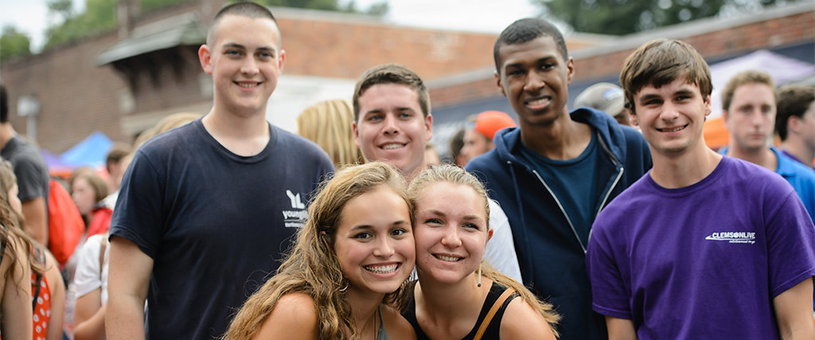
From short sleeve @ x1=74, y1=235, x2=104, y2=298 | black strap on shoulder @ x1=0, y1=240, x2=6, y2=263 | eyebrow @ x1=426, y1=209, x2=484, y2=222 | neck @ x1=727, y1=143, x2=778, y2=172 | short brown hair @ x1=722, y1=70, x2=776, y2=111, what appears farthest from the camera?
short brown hair @ x1=722, y1=70, x2=776, y2=111

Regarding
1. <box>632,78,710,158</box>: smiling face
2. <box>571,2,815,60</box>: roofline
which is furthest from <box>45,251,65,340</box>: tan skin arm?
<box>571,2,815,60</box>: roofline

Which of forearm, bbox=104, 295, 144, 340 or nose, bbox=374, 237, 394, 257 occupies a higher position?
nose, bbox=374, 237, 394, 257

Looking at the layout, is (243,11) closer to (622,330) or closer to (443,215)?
(443,215)

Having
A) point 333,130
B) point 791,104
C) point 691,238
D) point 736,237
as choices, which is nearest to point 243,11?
point 333,130

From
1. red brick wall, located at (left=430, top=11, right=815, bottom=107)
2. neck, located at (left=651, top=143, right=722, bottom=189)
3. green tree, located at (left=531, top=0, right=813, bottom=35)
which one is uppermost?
green tree, located at (left=531, top=0, right=813, bottom=35)

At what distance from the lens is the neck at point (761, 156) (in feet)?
13.7

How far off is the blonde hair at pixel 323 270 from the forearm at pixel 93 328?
4.70 feet

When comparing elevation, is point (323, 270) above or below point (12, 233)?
below

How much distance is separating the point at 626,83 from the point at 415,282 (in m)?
1.28

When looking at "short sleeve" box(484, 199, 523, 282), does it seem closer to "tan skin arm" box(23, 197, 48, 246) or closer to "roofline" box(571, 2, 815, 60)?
"tan skin arm" box(23, 197, 48, 246)

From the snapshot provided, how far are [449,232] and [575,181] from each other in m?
0.92

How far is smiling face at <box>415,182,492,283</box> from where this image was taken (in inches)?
104

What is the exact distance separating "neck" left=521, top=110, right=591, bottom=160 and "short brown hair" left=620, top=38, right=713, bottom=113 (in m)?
0.50

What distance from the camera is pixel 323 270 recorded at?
2.62m
